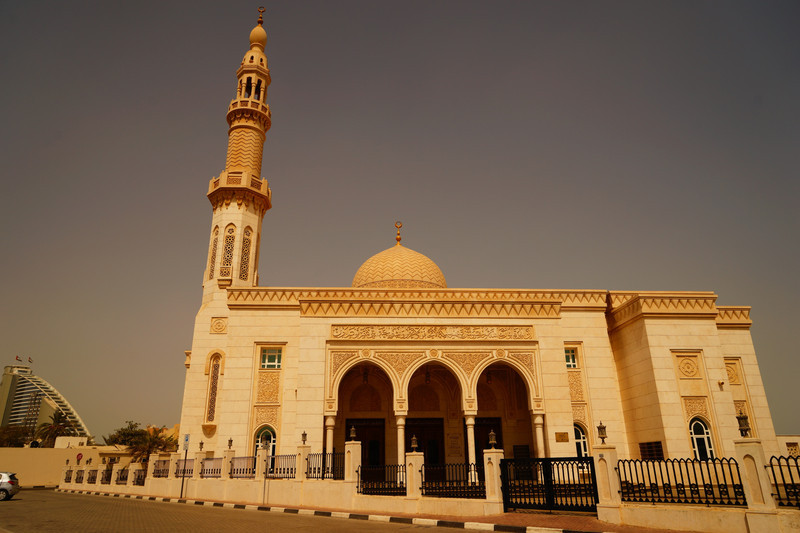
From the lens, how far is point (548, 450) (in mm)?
17766

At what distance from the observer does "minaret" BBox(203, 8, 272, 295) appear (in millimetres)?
22766

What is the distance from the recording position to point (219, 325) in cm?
2147

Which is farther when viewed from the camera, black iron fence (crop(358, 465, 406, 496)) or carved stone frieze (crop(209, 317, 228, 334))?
carved stone frieze (crop(209, 317, 228, 334))

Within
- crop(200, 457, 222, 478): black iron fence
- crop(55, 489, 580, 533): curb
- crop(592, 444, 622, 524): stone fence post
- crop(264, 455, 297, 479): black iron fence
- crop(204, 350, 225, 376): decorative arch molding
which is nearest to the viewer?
crop(55, 489, 580, 533): curb

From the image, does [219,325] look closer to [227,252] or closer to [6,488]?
[227,252]

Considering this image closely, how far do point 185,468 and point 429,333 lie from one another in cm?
920

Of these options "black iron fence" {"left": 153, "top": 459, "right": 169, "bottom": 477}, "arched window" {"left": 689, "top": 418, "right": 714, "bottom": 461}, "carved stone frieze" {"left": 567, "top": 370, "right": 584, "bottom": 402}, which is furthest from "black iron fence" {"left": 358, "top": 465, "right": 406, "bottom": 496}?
"arched window" {"left": 689, "top": 418, "right": 714, "bottom": 461}

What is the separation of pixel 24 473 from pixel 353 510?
1096 inches

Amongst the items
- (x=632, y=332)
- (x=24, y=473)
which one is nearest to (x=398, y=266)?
(x=632, y=332)

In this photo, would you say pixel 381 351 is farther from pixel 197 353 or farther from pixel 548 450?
pixel 197 353

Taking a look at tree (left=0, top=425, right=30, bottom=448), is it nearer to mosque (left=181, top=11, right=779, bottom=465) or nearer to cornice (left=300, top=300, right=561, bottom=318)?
mosque (left=181, top=11, right=779, bottom=465)

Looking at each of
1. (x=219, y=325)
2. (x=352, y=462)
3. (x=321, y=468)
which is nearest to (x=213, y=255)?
(x=219, y=325)

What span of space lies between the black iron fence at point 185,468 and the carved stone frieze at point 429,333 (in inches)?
241

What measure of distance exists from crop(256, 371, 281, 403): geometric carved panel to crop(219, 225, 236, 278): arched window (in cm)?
550
